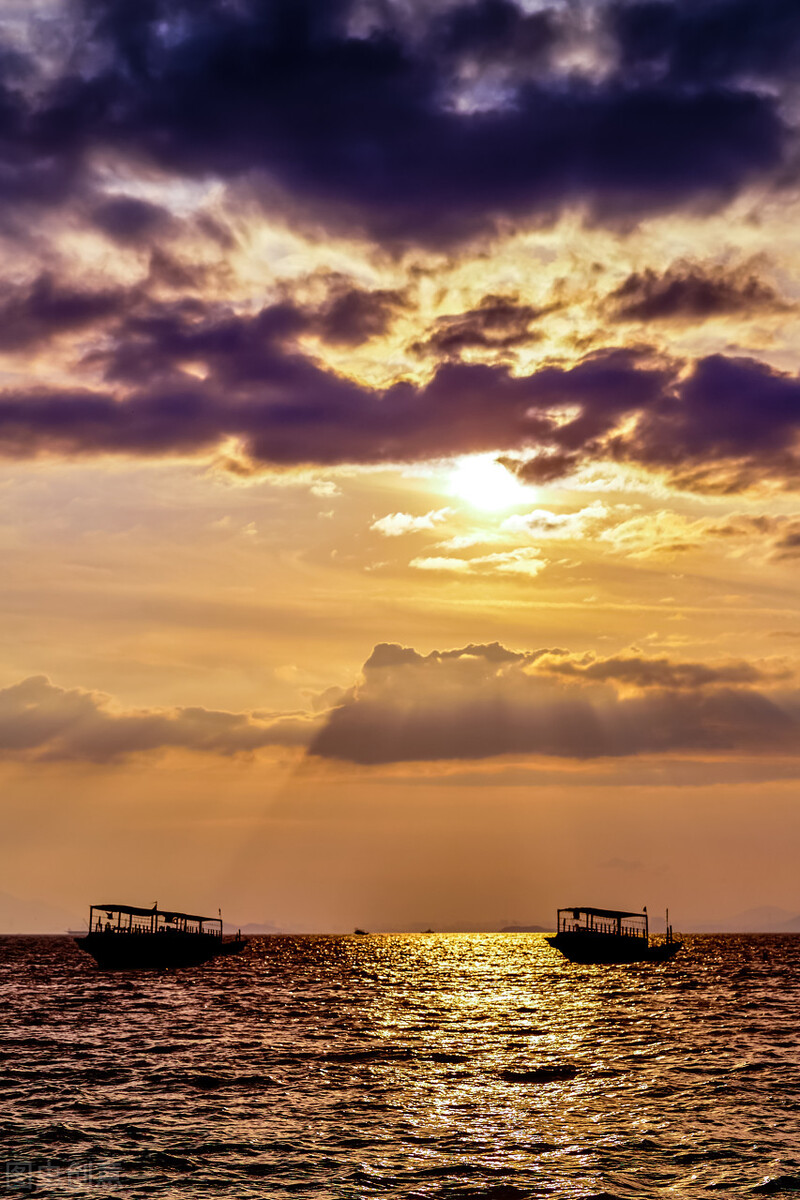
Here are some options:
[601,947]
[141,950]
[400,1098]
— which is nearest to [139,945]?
[141,950]

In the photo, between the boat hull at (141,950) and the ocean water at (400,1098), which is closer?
the ocean water at (400,1098)

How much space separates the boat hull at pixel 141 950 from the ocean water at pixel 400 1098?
33492mm

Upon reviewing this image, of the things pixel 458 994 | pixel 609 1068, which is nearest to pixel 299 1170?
pixel 609 1068

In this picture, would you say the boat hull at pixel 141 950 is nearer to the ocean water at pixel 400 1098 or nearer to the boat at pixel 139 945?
the boat at pixel 139 945

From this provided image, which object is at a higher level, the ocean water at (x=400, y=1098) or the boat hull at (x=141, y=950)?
the ocean water at (x=400, y=1098)

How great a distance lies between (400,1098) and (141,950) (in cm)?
8174

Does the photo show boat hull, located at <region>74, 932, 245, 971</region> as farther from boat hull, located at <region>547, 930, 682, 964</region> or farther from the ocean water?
boat hull, located at <region>547, 930, 682, 964</region>

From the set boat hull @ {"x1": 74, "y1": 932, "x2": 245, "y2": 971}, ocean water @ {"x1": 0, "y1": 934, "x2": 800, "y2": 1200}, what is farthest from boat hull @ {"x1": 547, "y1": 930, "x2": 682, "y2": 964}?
boat hull @ {"x1": 74, "y1": 932, "x2": 245, "y2": 971}

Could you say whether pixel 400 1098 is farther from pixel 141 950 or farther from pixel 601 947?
pixel 601 947

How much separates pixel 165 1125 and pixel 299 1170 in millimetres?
6971

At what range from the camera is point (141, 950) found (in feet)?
368

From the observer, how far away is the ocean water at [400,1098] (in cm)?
2739

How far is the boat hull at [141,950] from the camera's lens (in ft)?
363

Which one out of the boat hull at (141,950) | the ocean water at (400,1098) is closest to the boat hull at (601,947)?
the ocean water at (400,1098)
